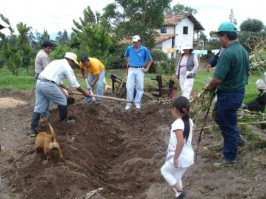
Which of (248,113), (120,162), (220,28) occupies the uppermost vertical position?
(220,28)

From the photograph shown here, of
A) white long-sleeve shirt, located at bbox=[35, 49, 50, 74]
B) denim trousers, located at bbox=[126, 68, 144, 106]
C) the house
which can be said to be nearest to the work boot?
white long-sleeve shirt, located at bbox=[35, 49, 50, 74]

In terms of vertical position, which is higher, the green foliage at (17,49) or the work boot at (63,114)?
the green foliage at (17,49)

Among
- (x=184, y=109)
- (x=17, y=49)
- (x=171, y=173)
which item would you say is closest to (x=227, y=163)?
(x=171, y=173)

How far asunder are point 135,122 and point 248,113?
3353mm

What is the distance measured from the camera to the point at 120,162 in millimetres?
6738

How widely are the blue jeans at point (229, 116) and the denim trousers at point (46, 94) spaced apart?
328cm

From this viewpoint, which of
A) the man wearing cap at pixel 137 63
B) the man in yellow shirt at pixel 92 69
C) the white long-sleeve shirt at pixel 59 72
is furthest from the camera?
the man wearing cap at pixel 137 63

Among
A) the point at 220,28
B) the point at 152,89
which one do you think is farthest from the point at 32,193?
the point at 152,89

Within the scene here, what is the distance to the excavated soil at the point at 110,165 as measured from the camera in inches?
193

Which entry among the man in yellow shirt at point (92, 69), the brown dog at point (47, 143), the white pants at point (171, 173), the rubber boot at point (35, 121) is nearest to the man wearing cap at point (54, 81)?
the rubber boot at point (35, 121)

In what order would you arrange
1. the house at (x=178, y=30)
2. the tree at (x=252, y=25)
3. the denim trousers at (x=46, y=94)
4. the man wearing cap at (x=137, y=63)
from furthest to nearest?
the house at (x=178, y=30) → the tree at (x=252, y=25) → the man wearing cap at (x=137, y=63) → the denim trousers at (x=46, y=94)

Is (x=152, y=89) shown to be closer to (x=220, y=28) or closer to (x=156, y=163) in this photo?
(x=156, y=163)

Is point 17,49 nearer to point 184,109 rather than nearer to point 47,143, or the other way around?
point 47,143

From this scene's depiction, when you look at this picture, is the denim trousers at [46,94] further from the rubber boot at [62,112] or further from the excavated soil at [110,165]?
the excavated soil at [110,165]
